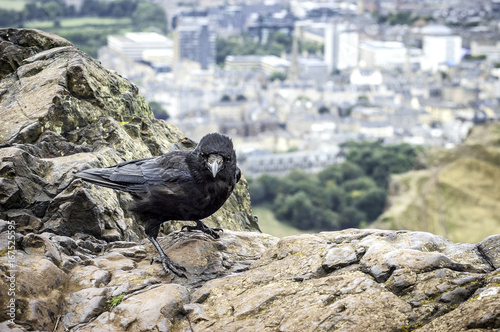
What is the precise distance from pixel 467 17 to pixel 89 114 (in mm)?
172426

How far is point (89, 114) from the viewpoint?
21.6ft

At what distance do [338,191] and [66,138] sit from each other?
209 ft

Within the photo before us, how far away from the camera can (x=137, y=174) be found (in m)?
5.33

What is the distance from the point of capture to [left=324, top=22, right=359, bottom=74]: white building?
156000 millimetres

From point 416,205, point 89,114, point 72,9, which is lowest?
point 416,205

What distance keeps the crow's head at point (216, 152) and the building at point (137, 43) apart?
9925 cm

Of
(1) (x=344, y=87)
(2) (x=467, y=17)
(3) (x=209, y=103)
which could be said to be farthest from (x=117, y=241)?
(2) (x=467, y=17)

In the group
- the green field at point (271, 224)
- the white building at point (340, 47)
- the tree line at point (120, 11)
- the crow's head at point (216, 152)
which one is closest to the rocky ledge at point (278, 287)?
the crow's head at point (216, 152)

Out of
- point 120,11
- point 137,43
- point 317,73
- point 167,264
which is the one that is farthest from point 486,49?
point 167,264

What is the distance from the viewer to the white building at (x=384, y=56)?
15600cm

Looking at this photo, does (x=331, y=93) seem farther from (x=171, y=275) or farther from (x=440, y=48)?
(x=171, y=275)

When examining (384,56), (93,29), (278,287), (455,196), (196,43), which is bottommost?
(384,56)

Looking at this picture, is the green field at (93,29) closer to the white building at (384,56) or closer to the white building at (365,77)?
the white building at (365,77)

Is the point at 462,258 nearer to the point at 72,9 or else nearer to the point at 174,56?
the point at 72,9
